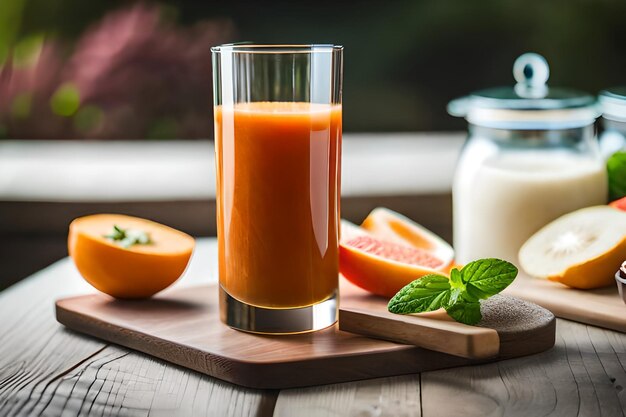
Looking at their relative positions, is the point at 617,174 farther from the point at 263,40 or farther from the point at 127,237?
the point at 263,40

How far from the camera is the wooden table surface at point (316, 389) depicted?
0.78 meters

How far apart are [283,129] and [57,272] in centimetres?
63

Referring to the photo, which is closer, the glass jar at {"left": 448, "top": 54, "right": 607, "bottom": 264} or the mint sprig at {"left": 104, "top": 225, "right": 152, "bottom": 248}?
the mint sprig at {"left": 104, "top": 225, "right": 152, "bottom": 248}

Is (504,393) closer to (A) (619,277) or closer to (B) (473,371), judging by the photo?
(B) (473,371)

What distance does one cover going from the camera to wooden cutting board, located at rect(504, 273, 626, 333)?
1004mm

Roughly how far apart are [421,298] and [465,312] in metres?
0.05

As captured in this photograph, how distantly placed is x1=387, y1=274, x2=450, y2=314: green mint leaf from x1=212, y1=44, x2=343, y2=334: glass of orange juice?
0.10 m

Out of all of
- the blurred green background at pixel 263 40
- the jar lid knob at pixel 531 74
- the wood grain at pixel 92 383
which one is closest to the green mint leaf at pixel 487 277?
the wood grain at pixel 92 383

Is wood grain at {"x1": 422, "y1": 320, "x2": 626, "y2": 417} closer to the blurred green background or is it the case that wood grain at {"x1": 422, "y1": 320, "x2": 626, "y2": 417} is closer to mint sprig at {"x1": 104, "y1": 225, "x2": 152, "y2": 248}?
mint sprig at {"x1": 104, "y1": 225, "x2": 152, "y2": 248}

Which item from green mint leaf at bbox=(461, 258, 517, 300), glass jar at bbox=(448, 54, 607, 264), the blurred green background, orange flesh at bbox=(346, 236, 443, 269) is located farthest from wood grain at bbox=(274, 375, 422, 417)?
the blurred green background

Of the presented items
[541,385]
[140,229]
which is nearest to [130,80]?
[140,229]

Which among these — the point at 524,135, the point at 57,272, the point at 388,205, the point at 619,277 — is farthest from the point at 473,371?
the point at 388,205

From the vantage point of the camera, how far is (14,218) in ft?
6.52

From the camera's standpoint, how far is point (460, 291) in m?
0.92
